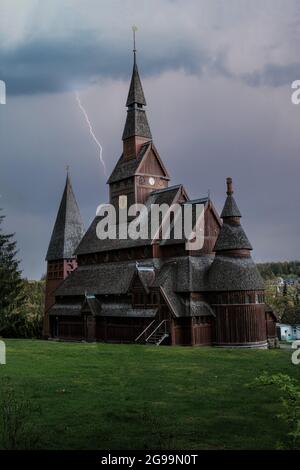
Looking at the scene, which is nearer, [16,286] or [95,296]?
[95,296]

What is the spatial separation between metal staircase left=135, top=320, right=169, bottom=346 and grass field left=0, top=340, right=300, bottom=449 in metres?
9.64

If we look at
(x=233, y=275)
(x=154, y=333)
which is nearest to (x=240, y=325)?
(x=233, y=275)

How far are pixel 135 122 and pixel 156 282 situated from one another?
20.2m

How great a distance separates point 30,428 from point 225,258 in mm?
28796

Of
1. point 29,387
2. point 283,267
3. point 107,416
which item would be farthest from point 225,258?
point 283,267

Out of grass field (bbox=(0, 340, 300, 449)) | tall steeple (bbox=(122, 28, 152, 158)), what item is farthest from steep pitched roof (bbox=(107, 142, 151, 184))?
grass field (bbox=(0, 340, 300, 449))

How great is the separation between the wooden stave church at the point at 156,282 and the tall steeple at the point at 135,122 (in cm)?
11

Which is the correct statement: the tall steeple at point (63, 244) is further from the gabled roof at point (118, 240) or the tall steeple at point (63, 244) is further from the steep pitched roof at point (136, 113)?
the steep pitched roof at point (136, 113)

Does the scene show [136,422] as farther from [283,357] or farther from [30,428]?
[283,357]

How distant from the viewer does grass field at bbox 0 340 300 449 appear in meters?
12.4

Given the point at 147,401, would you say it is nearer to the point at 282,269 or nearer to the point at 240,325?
the point at 240,325

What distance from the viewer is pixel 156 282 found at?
4069 centimetres

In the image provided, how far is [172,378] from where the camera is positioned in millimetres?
21297

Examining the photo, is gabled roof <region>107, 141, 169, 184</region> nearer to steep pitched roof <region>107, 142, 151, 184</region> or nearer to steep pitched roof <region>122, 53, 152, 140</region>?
steep pitched roof <region>107, 142, 151, 184</region>
